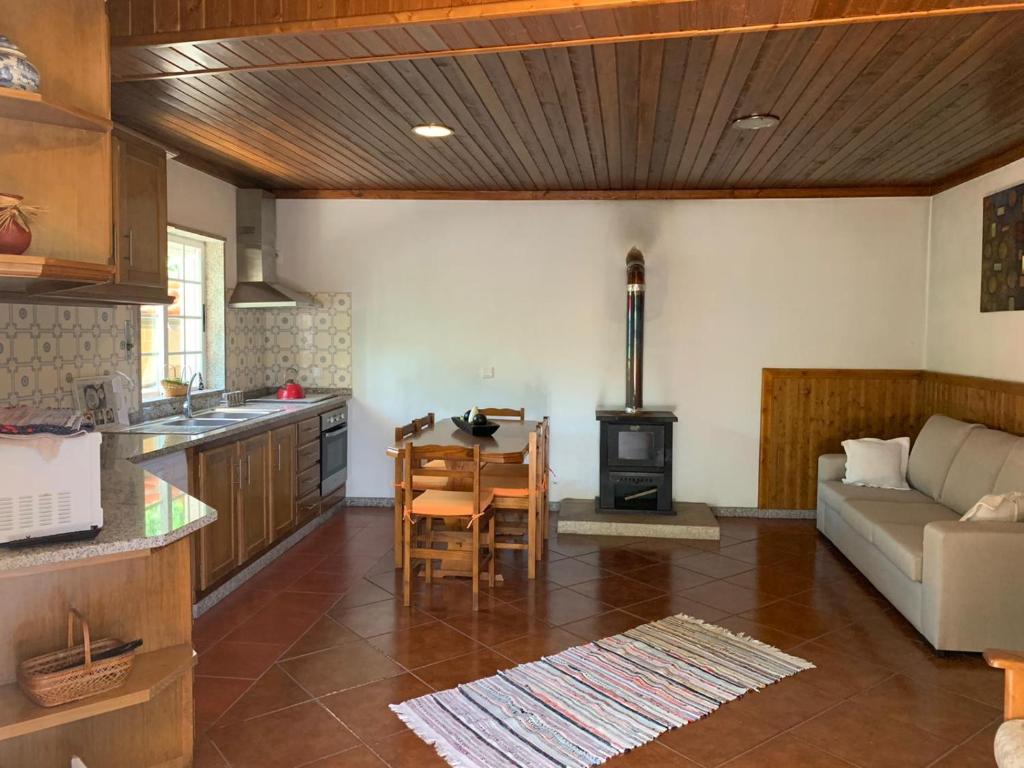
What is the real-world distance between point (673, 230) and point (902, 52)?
10.3ft

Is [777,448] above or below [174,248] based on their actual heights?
below

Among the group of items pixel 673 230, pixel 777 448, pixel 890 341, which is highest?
pixel 673 230

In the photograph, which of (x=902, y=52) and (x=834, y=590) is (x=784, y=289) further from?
(x=902, y=52)

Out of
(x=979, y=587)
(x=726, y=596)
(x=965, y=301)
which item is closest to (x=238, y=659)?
(x=726, y=596)

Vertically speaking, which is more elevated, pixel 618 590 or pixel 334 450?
pixel 334 450

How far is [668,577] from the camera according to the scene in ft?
15.6

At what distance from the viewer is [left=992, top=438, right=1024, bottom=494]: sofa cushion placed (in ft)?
13.5

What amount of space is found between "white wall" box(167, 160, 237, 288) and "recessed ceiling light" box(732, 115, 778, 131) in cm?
349

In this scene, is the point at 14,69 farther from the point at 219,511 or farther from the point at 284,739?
the point at 219,511

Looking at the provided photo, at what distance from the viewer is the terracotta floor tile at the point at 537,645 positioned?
11.8ft


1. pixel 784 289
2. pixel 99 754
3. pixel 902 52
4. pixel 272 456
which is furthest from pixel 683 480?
pixel 99 754

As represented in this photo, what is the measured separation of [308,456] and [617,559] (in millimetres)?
2286

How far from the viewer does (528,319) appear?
6.40m

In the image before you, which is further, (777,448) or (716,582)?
(777,448)
